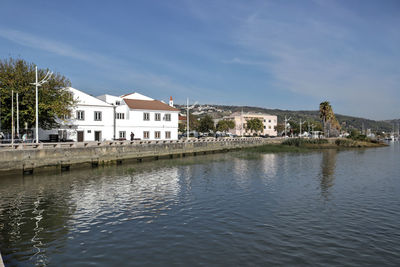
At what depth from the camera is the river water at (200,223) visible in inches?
457

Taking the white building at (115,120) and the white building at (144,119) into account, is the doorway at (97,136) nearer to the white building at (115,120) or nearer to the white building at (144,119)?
the white building at (115,120)

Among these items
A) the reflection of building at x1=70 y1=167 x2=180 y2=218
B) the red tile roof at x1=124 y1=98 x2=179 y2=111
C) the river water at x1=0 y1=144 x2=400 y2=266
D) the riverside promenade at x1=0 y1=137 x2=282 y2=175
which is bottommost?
the river water at x1=0 y1=144 x2=400 y2=266

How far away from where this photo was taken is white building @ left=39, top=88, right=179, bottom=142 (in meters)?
51.5

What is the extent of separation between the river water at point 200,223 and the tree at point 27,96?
58.3 feet

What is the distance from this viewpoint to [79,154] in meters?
38.2

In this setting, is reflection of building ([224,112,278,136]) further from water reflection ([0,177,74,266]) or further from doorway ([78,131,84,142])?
water reflection ([0,177,74,266])

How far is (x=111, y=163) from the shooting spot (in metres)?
42.3

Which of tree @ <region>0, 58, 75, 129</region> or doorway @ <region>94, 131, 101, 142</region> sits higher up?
tree @ <region>0, 58, 75, 129</region>

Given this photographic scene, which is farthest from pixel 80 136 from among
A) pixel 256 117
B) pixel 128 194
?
pixel 256 117

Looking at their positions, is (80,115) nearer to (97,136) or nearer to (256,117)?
(97,136)

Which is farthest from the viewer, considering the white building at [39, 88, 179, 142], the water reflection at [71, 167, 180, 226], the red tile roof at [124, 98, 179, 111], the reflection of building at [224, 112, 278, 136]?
the reflection of building at [224, 112, 278, 136]

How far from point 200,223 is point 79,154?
90.3ft

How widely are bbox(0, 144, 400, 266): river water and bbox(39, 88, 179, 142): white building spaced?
24.4m

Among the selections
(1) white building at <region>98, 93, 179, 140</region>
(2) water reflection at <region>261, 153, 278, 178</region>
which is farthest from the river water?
(1) white building at <region>98, 93, 179, 140</region>
